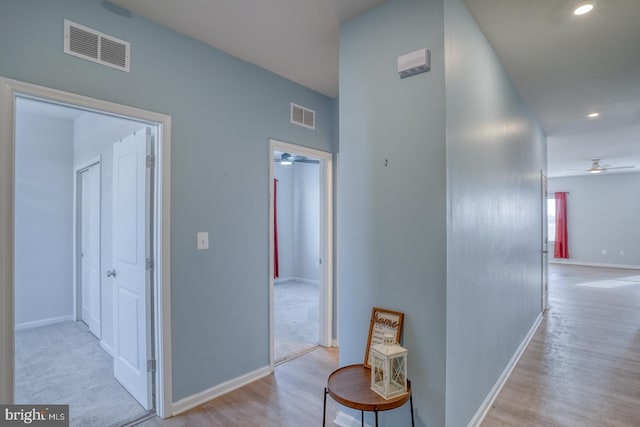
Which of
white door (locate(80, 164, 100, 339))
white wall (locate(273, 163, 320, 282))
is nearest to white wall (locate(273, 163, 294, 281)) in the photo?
white wall (locate(273, 163, 320, 282))

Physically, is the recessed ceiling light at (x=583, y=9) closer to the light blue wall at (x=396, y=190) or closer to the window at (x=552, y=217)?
the light blue wall at (x=396, y=190)

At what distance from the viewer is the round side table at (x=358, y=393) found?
1.54 metres

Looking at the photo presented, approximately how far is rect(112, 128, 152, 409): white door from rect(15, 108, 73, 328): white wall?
240 centimetres

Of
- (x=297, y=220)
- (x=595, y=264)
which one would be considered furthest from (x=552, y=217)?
(x=297, y=220)

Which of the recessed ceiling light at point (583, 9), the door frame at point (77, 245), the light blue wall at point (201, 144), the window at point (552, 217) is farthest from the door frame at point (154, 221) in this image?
the window at point (552, 217)

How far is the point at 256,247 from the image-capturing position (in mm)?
2904

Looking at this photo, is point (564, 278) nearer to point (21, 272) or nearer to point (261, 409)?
point (261, 409)

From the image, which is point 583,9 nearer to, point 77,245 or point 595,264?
point 77,245

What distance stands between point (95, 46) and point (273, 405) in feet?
8.70

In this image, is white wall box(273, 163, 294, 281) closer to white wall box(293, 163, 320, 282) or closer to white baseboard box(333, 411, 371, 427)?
white wall box(293, 163, 320, 282)

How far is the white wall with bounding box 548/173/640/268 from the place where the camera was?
885 cm

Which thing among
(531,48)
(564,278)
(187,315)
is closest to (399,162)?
(531,48)

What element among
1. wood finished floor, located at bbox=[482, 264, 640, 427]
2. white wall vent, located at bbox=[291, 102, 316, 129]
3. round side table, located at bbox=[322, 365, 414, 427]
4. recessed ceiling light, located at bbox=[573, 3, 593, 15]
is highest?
recessed ceiling light, located at bbox=[573, 3, 593, 15]

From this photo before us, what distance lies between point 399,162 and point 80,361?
11.7 feet
